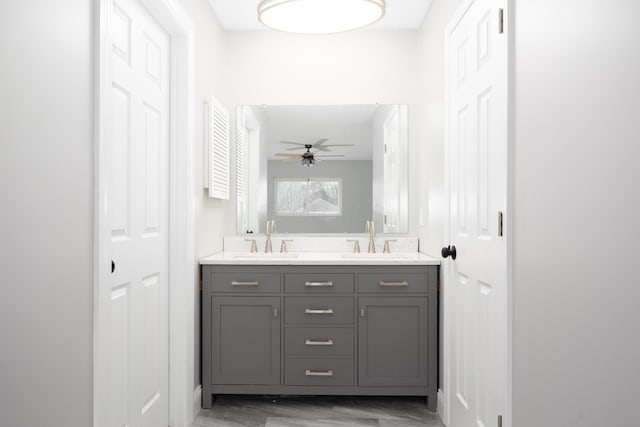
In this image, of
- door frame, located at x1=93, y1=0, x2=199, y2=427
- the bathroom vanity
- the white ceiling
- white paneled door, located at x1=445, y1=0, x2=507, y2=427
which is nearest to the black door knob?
white paneled door, located at x1=445, y1=0, x2=507, y2=427

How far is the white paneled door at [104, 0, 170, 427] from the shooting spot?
2.10m

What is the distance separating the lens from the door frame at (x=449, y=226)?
1.75m

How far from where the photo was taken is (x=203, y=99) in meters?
3.10

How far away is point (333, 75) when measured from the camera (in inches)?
146

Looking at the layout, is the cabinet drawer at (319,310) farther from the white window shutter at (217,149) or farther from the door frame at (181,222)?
the white window shutter at (217,149)

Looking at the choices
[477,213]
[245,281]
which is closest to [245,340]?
[245,281]

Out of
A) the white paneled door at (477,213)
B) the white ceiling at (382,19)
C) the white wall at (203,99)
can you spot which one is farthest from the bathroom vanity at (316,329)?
the white ceiling at (382,19)

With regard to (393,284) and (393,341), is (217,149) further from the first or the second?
(393,341)

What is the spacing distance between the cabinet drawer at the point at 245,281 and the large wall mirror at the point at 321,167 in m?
0.70

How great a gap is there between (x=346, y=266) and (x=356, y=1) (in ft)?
4.74
